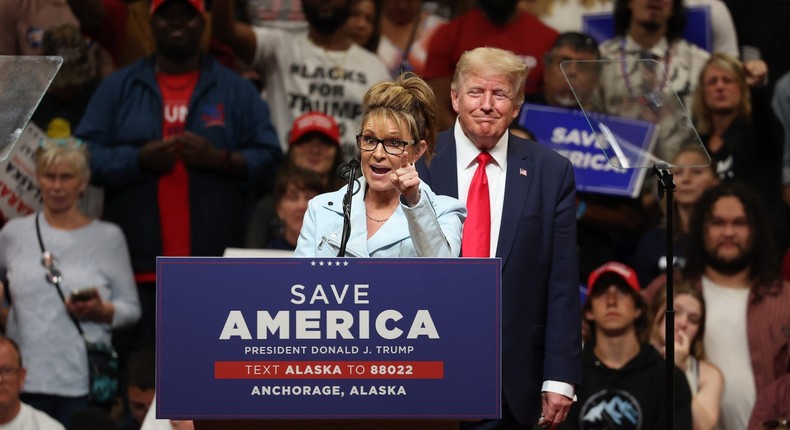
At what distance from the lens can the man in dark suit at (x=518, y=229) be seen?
477cm

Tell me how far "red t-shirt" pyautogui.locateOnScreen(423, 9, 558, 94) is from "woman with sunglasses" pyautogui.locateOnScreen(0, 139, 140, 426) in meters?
2.06

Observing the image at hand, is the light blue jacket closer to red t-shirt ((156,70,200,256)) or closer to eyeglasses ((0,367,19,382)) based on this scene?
eyeglasses ((0,367,19,382))

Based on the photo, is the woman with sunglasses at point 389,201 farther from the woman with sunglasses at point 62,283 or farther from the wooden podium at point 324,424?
the woman with sunglasses at point 62,283

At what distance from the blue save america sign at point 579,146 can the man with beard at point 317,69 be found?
→ 997 mm

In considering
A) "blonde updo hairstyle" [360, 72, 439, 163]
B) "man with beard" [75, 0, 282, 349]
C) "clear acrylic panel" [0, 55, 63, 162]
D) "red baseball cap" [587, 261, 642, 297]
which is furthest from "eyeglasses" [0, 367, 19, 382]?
"blonde updo hairstyle" [360, 72, 439, 163]

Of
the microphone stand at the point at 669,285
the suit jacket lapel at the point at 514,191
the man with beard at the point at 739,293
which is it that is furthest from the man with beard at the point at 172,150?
the microphone stand at the point at 669,285

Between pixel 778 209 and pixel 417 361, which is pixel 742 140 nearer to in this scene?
pixel 778 209

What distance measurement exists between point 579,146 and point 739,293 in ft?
3.83

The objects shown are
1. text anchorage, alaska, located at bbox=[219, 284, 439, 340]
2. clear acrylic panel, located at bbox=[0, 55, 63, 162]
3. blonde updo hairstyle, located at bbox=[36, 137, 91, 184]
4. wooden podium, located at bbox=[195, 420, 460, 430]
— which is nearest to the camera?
text anchorage, alaska, located at bbox=[219, 284, 439, 340]

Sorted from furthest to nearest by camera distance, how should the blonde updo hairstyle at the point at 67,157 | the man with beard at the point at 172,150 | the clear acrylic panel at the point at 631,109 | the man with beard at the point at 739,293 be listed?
1. the man with beard at the point at 172,150
2. the blonde updo hairstyle at the point at 67,157
3. the man with beard at the point at 739,293
4. the clear acrylic panel at the point at 631,109

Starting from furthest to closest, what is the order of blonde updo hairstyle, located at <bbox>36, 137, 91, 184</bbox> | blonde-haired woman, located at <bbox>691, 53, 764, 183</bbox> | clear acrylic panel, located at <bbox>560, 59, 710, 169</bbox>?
blonde-haired woman, located at <bbox>691, 53, 764, 183</bbox> < blonde updo hairstyle, located at <bbox>36, 137, 91, 184</bbox> < clear acrylic panel, located at <bbox>560, 59, 710, 169</bbox>

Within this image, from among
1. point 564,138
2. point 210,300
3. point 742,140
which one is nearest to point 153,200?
point 564,138

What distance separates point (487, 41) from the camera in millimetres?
8133

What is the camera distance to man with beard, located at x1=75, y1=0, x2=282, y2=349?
755cm
